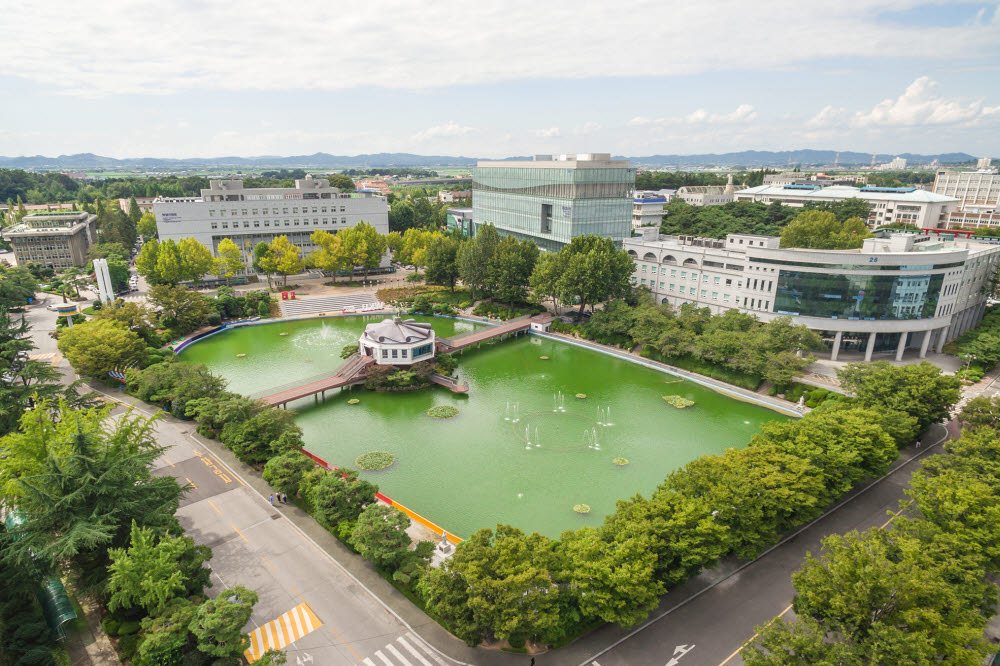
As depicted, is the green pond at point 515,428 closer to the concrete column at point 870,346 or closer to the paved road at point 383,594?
the paved road at point 383,594

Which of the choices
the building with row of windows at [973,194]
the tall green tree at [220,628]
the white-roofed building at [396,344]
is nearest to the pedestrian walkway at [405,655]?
the tall green tree at [220,628]

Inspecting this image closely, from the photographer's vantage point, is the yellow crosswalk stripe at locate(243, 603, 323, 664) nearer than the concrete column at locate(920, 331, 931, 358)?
Yes

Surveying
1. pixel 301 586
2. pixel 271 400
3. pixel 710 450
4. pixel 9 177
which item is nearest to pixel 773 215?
pixel 710 450

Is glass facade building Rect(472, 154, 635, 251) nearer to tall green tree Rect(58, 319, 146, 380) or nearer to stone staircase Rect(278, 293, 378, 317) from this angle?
stone staircase Rect(278, 293, 378, 317)

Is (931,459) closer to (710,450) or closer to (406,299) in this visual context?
(710,450)

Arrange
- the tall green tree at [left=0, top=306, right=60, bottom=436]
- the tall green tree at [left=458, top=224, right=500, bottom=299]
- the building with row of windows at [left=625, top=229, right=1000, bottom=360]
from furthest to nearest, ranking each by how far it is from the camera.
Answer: the tall green tree at [left=458, top=224, right=500, bottom=299]
the building with row of windows at [left=625, top=229, right=1000, bottom=360]
the tall green tree at [left=0, top=306, right=60, bottom=436]

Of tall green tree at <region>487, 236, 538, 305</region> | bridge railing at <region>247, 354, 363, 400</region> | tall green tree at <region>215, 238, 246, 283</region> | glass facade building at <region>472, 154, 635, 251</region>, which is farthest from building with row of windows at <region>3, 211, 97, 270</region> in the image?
glass facade building at <region>472, 154, 635, 251</region>

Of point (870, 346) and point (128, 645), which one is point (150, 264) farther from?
point (870, 346)
